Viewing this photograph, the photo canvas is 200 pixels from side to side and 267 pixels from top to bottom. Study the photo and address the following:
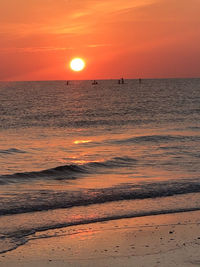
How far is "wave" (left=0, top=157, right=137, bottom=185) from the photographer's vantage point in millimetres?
16578

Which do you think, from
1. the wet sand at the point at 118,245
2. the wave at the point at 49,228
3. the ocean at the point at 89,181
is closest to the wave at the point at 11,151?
the ocean at the point at 89,181

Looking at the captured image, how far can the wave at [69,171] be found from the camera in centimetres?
1658

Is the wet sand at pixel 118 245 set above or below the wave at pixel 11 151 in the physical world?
below

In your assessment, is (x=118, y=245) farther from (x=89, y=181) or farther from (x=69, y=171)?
(x=69, y=171)

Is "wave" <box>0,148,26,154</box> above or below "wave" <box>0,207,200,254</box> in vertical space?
above

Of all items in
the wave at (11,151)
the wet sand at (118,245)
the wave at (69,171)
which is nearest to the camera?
the wet sand at (118,245)

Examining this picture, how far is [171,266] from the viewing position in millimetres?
7488

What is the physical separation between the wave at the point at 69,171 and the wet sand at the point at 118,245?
672 centimetres

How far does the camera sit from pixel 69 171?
60.4ft

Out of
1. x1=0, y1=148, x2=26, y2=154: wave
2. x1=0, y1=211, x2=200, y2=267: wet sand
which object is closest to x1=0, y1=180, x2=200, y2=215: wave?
x1=0, y1=211, x2=200, y2=267: wet sand

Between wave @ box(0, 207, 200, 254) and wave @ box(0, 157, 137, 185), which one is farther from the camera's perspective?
wave @ box(0, 157, 137, 185)

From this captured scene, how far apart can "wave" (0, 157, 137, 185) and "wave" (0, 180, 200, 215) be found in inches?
99.7

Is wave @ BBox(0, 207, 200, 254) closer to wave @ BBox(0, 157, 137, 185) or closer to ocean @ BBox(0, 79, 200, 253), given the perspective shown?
ocean @ BBox(0, 79, 200, 253)

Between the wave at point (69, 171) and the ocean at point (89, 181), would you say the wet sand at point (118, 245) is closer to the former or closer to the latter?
the ocean at point (89, 181)
